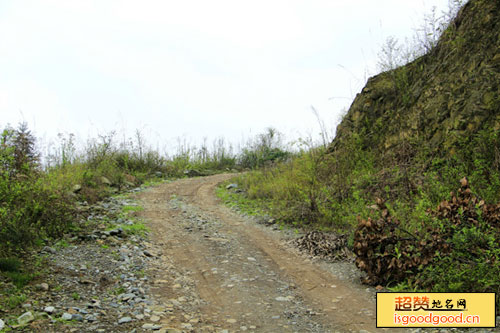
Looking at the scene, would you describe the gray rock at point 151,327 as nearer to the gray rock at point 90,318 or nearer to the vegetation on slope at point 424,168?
the gray rock at point 90,318

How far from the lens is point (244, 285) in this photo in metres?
4.76

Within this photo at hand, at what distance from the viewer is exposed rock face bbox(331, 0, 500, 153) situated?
6730 millimetres

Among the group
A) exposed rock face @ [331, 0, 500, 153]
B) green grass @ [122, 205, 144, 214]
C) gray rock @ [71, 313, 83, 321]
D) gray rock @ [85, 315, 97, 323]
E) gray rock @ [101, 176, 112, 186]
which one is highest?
exposed rock face @ [331, 0, 500, 153]

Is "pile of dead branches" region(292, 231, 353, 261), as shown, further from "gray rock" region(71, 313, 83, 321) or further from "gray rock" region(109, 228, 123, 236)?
"gray rock" region(71, 313, 83, 321)

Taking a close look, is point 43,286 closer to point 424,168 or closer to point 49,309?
point 49,309

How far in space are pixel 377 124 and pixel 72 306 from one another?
23.8ft

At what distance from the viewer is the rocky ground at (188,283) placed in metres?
3.69

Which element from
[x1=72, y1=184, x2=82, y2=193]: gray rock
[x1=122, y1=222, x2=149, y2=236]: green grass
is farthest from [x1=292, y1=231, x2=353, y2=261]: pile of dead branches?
[x1=72, y1=184, x2=82, y2=193]: gray rock

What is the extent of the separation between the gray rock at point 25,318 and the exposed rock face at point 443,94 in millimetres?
6641

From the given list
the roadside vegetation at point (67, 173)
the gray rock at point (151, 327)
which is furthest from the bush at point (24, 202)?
the gray rock at point (151, 327)

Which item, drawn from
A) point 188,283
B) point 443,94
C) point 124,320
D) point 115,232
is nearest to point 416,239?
point 188,283

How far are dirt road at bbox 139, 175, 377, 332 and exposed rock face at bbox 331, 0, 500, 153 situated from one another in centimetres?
351

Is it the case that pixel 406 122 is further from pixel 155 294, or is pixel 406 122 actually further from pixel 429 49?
pixel 155 294

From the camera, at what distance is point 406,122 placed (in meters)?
8.09
